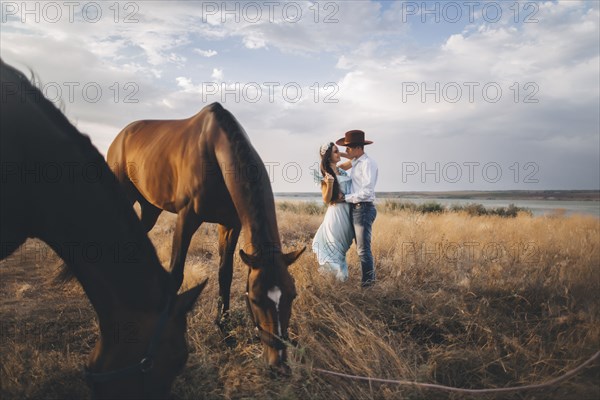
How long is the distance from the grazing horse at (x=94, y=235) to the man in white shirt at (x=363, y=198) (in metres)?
3.50

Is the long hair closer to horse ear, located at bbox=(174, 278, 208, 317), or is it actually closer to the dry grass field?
the dry grass field

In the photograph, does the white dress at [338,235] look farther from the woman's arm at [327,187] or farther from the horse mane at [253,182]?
the horse mane at [253,182]

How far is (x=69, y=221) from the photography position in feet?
6.89

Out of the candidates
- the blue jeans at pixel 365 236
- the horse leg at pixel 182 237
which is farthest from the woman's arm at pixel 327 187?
the horse leg at pixel 182 237

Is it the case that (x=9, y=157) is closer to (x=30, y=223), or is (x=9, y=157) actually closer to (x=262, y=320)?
(x=30, y=223)

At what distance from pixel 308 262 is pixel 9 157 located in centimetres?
425

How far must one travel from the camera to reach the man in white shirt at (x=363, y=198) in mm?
5305

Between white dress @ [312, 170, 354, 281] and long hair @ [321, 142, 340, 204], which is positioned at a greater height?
long hair @ [321, 142, 340, 204]

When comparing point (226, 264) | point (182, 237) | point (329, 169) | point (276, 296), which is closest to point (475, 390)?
point (276, 296)

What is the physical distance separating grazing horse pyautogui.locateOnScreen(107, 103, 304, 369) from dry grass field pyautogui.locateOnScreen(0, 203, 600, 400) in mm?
408

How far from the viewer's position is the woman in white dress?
562cm

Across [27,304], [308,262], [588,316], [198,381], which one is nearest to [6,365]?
[198,381]


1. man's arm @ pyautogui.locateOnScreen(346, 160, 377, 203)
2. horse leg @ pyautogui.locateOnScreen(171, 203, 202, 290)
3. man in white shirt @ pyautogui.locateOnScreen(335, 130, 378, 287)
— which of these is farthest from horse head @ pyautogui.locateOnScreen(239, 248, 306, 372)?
man's arm @ pyautogui.locateOnScreen(346, 160, 377, 203)

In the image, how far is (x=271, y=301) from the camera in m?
2.80
